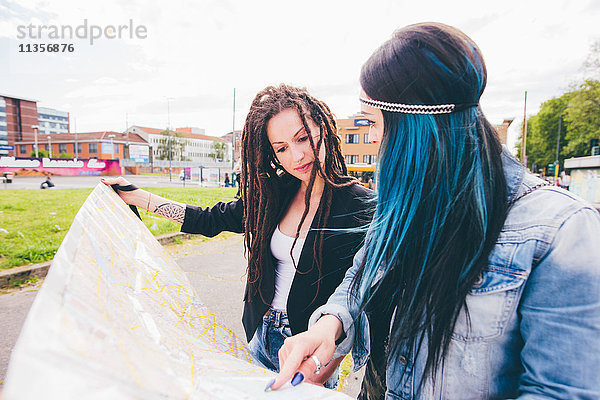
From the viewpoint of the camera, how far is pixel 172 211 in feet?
7.13

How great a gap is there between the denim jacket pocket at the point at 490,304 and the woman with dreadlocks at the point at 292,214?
31.9 inches

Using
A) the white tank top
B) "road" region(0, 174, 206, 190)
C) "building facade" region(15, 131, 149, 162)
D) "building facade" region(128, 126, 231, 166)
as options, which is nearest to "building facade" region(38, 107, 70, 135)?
"building facade" region(15, 131, 149, 162)

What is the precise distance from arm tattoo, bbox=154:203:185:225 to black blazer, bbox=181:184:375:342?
27.1 inches

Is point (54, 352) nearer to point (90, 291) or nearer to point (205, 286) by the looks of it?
point (90, 291)

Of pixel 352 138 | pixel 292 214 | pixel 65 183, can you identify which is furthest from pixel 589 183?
pixel 65 183

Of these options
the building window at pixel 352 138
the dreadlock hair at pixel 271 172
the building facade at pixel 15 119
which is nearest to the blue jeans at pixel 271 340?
the dreadlock hair at pixel 271 172

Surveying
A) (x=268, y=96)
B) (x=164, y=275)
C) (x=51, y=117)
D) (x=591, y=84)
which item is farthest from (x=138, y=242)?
(x=51, y=117)

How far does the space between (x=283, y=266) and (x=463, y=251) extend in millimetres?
1090

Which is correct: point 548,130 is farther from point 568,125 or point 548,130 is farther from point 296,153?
point 296,153

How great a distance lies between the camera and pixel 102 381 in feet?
1.99

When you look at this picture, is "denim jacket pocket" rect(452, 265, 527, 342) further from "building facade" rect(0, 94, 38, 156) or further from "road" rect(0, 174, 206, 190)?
"building facade" rect(0, 94, 38, 156)

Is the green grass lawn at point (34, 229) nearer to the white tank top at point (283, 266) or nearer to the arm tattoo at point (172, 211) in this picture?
the arm tattoo at point (172, 211)

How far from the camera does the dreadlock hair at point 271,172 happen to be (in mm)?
1799

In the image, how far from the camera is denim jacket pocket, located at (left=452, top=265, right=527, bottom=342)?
778 mm
